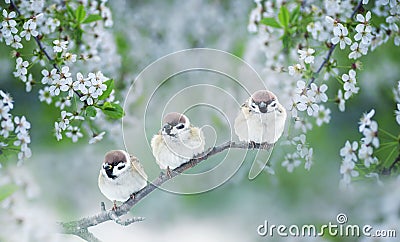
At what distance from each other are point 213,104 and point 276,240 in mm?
209

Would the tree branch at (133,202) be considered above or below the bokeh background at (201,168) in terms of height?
below

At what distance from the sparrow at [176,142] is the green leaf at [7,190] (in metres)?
0.20

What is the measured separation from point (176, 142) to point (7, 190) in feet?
0.77

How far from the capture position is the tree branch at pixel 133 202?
1.98 feet

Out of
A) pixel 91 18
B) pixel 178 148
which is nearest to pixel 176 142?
pixel 178 148

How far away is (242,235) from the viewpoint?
2.79ft

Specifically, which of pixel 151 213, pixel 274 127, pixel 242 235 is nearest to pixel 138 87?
pixel 151 213

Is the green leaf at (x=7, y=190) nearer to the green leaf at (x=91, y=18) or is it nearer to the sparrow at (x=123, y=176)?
the sparrow at (x=123, y=176)

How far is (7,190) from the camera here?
68 cm

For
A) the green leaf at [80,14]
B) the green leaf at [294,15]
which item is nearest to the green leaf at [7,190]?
the green leaf at [80,14]

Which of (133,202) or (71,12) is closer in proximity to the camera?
(133,202)

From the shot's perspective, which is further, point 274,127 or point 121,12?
point 121,12

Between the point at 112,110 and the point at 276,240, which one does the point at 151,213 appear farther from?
the point at 112,110

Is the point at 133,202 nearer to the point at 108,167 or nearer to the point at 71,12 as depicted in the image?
the point at 108,167
